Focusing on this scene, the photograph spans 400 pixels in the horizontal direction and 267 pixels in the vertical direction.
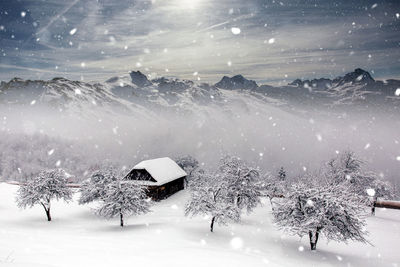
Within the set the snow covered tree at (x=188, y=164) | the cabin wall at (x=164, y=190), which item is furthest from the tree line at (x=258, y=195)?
the snow covered tree at (x=188, y=164)

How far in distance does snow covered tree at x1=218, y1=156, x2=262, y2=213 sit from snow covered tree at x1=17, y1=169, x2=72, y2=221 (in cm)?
1890

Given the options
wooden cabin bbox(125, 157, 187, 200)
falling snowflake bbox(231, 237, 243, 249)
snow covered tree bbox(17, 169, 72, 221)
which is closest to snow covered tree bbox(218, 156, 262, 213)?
falling snowflake bbox(231, 237, 243, 249)

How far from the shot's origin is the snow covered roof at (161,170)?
4094 cm

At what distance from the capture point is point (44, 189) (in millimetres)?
27125

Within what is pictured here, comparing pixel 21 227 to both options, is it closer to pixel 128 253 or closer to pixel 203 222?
pixel 128 253

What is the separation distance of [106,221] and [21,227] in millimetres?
8158

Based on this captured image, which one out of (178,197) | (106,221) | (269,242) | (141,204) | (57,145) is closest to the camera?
(269,242)

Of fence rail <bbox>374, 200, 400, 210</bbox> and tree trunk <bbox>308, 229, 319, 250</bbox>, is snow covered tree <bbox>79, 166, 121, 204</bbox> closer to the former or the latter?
tree trunk <bbox>308, 229, 319, 250</bbox>


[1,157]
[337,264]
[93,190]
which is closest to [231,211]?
[337,264]

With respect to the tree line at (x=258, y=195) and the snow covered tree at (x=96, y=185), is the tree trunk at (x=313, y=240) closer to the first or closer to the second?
the tree line at (x=258, y=195)

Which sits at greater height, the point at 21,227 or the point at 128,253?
the point at 128,253

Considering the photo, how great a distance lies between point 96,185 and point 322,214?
2705 centimetres

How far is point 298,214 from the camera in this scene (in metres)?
19.7

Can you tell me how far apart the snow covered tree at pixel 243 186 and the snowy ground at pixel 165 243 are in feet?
7.26
